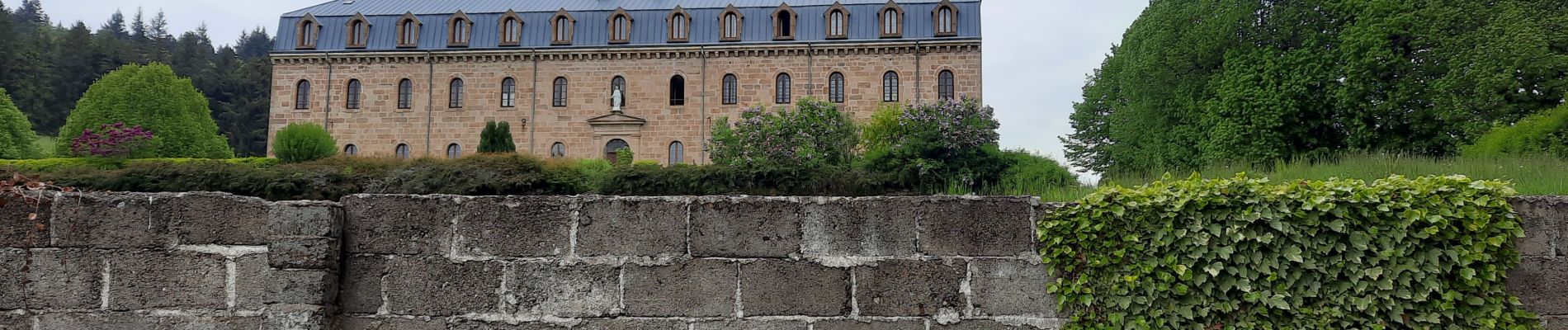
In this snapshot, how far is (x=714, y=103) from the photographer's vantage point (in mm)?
34625

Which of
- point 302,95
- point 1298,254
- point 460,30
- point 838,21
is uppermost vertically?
point 838,21

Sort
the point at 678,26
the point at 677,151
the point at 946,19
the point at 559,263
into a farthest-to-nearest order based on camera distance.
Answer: the point at 677,151, the point at 678,26, the point at 946,19, the point at 559,263

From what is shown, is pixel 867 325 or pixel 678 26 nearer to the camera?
pixel 867 325

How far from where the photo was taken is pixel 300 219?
4086 mm

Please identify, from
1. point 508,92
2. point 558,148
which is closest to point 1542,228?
point 558,148

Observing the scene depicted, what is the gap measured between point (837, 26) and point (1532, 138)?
22981 millimetres

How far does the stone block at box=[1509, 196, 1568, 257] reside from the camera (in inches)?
162

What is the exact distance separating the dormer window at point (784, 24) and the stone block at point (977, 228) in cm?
3018

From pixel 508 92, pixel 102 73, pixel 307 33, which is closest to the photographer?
pixel 508 92

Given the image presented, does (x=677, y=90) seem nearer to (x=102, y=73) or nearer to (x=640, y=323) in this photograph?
(x=640, y=323)

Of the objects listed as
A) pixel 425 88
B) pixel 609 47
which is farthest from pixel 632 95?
pixel 425 88

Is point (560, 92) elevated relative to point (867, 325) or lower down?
elevated

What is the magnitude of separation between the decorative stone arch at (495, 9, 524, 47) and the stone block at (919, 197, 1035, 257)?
109ft

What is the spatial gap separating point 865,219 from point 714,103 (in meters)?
30.6
